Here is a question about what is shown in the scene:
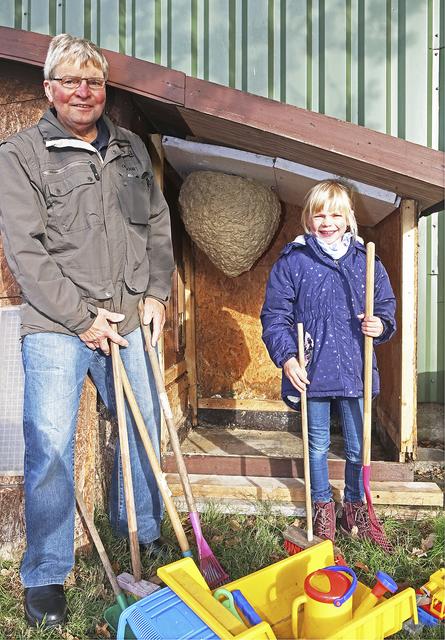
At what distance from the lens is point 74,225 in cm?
250

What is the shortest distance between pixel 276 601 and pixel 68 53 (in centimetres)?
258

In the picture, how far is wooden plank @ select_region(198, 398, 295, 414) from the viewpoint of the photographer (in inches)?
192

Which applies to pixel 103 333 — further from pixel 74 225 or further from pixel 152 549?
pixel 152 549

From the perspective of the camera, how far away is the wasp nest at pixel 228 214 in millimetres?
4023

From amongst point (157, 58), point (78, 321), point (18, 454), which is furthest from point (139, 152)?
point (157, 58)

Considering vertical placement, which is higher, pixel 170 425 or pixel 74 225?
pixel 74 225

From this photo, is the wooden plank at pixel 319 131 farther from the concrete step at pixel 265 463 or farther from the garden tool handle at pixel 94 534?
the garden tool handle at pixel 94 534

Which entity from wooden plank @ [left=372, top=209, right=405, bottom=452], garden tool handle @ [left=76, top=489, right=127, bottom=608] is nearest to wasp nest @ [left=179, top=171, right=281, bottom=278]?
wooden plank @ [left=372, top=209, right=405, bottom=452]

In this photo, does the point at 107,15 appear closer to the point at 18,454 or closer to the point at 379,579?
the point at 18,454

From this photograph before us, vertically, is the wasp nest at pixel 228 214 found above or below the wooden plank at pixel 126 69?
below

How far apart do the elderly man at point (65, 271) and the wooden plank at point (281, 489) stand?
78 cm

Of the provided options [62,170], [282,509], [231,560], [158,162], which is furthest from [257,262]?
[231,560]

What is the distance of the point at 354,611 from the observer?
216 centimetres

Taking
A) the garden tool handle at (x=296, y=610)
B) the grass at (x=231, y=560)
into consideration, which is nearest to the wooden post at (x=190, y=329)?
the grass at (x=231, y=560)
